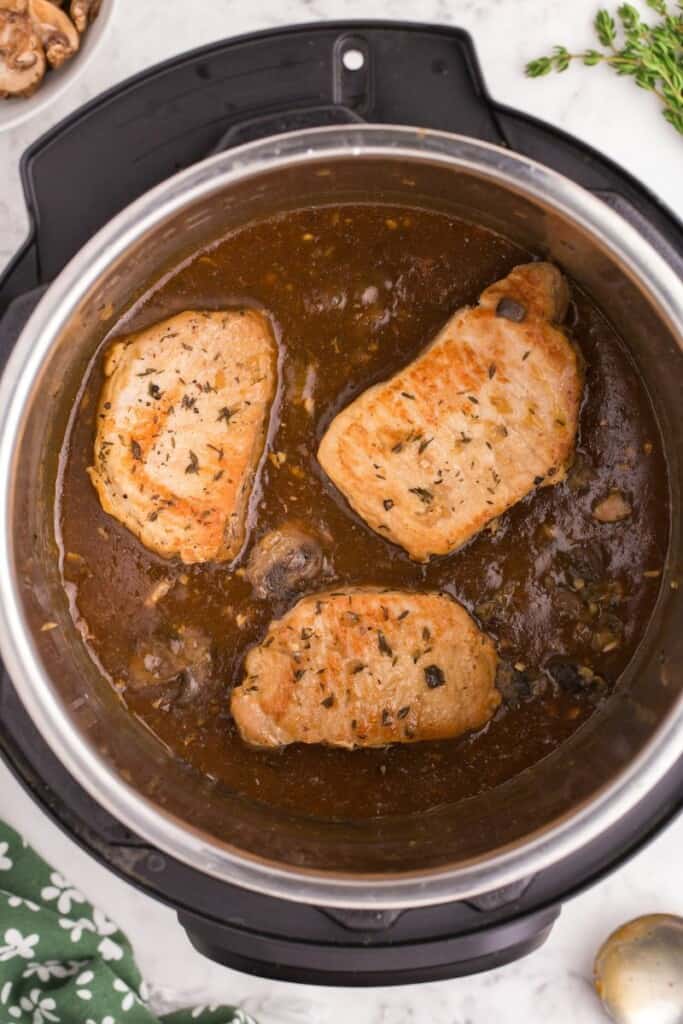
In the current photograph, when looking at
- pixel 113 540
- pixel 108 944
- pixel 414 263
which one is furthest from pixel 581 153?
pixel 108 944

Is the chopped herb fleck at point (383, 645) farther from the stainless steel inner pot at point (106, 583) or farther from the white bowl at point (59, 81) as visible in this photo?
the white bowl at point (59, 81)

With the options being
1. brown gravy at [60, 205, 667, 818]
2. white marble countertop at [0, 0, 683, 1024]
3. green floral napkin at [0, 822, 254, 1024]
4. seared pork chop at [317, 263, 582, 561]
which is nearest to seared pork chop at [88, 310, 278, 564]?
brown gravy at [60, 205, 667, 818]

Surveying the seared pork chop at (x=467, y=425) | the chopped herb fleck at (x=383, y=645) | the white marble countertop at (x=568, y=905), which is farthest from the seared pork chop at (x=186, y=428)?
the white marble countertop at (x=568, y=905)

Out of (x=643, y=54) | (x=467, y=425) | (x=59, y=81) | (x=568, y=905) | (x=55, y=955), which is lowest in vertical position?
(x=55, y=955)

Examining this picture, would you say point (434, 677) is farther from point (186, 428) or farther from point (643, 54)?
point (643, 54)

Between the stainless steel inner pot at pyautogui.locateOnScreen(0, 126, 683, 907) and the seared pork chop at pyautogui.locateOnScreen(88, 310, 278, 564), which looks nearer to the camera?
the stainless steel inner pot at pyautogui.locateOnScreen(0, 126, 683, 907)

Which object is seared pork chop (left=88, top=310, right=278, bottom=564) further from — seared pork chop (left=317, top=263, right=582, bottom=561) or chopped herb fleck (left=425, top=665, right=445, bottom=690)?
chopped herb fleck (left=425, top=665, right=445, bottom=690)

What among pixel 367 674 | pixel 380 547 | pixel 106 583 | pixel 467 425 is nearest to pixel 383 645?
pixel 367 674
